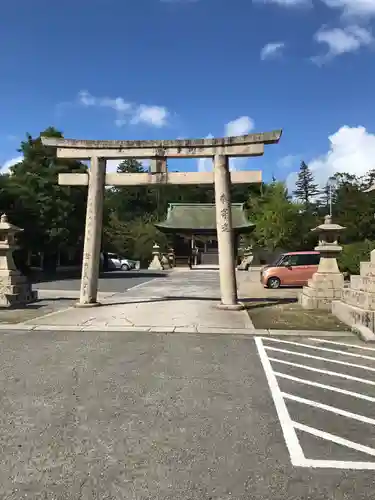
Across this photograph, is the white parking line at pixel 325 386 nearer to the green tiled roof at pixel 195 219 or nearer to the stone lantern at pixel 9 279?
the stone lantern at pixel 9 279

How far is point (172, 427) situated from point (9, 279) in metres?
10.6

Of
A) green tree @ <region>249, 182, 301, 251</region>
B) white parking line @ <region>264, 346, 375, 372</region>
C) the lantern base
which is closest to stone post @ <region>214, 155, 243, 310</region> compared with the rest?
white parking line @ <region>264, 346, 375, 372</region>

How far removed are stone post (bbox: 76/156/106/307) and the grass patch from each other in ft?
14.8

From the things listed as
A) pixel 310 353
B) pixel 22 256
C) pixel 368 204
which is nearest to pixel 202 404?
pixel 310 353

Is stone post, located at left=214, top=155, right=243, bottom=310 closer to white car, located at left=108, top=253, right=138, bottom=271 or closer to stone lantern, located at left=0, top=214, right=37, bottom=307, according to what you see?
stone lantern, located at left=0, top=214, right=37, bottom=307

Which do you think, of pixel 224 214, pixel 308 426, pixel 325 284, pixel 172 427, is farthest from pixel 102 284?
pixel 308 426

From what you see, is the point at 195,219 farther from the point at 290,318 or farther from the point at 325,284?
the point at 290,318

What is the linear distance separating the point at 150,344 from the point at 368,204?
3360cm

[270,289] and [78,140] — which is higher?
[78,140]

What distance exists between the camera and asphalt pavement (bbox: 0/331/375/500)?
3.06 meters

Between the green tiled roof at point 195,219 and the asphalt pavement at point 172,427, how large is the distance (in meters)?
32.3

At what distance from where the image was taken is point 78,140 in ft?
43.8

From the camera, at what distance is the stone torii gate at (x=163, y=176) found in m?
12.8

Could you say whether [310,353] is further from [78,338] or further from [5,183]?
[5,183]
